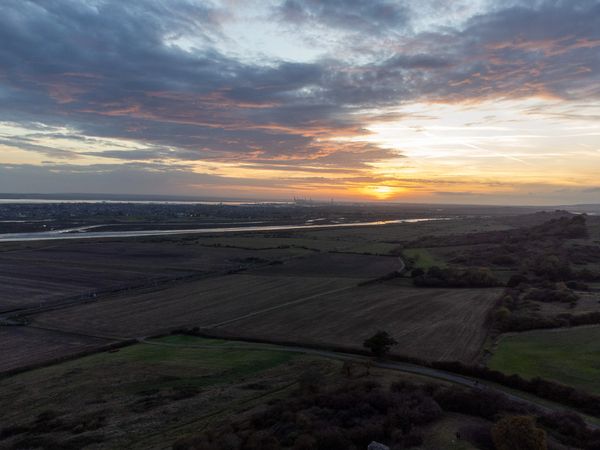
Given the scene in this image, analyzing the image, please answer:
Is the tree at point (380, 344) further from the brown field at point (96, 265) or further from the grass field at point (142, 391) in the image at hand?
the brown field at point (96, 265)

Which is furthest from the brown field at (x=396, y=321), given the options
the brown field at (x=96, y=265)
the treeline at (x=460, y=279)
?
the brown field at (x=96, y=265)

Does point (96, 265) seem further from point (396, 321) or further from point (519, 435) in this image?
point (519, 435)

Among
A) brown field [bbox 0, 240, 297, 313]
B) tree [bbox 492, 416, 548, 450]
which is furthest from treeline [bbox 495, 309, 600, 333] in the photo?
brown field [bbox 0, 240, 297, 313]

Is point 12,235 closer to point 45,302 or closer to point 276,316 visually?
point 45,302

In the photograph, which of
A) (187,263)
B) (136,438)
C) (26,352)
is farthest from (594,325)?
(187,263)

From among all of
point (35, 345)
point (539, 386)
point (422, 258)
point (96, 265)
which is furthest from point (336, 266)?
point (539, 386)

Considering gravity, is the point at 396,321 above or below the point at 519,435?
below
